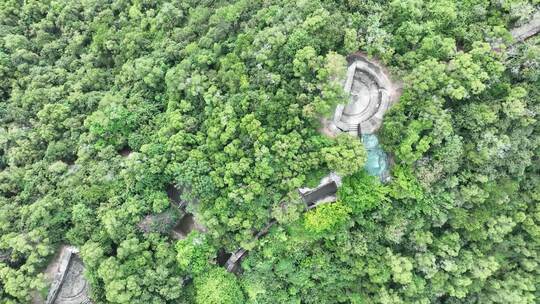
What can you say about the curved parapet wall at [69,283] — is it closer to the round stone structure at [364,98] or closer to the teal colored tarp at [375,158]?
the round stone structure at [364,98]

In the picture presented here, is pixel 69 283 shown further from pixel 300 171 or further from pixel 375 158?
pixel 375 158

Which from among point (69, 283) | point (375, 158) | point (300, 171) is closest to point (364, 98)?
point (375, 158)

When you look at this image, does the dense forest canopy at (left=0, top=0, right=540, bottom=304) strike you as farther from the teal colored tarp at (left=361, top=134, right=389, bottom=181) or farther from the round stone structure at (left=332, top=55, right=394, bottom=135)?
the round stone structure at (left=332, top=55, right=394, bottom=135)

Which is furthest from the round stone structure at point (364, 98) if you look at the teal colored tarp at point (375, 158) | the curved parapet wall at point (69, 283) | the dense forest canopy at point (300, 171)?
the curved parapet wall at point (69, 283)

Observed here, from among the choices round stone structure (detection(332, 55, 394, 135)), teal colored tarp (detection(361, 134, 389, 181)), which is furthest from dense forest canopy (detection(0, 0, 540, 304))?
round stone structure (detection(332, 55, 394, 135))

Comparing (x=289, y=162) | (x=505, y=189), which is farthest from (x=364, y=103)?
(x=505, y=189)
